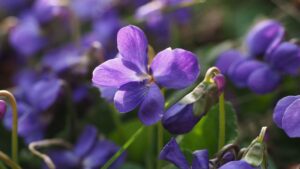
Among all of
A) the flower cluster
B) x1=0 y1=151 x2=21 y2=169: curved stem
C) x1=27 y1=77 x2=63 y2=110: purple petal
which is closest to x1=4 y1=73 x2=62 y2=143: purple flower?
x1=27 y1=77 x2=63 y2=110: purple petal

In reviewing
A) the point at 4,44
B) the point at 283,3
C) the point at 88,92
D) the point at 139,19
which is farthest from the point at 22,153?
the point at 283,3

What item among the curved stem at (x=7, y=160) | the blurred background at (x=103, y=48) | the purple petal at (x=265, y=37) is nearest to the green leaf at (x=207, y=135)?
the blurred background at (x=103, y=48)

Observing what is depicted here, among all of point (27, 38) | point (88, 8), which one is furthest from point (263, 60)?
point (88, 8)

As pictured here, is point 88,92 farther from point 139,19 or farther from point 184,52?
point 184,52

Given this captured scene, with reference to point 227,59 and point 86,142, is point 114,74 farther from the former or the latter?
point 227,59

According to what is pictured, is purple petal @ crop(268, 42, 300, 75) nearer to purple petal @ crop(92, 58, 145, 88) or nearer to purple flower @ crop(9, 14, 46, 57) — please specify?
purple petal @ crop(92, 58, 145, 88)

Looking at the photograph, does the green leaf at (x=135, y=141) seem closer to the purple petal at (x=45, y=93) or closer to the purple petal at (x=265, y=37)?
the purple petal at (x=45, y=93)
